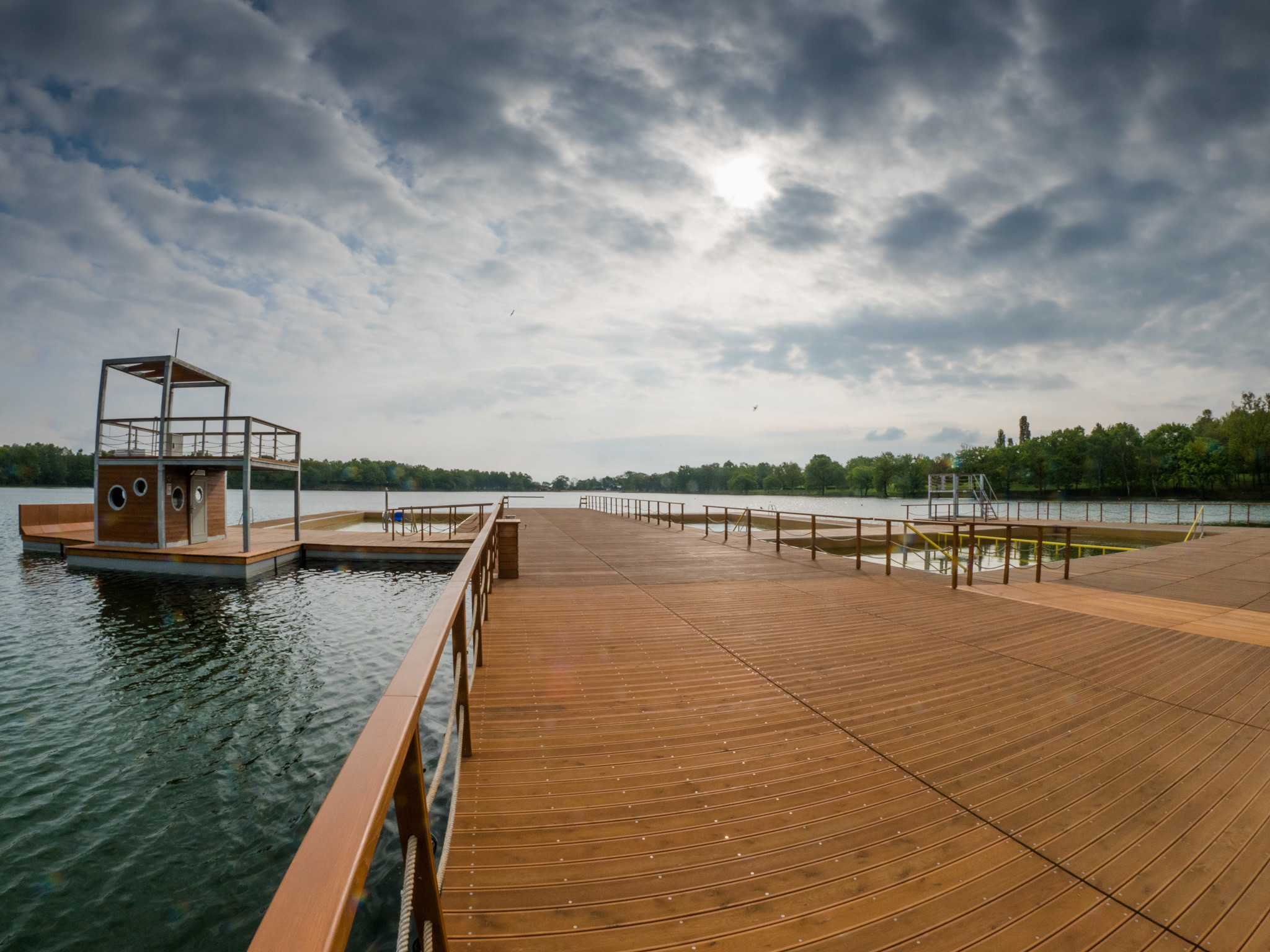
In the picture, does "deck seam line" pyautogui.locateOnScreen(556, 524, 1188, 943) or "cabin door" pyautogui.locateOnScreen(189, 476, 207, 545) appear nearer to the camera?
"deck seam line" pyautogui.locateOnScreen(556, 524, 1188, 943)

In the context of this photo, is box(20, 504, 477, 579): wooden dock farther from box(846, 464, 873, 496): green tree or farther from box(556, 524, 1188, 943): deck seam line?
box(846, 464, 873, 496): green tree

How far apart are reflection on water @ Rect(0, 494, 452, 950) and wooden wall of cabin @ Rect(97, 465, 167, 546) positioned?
16.9 ft

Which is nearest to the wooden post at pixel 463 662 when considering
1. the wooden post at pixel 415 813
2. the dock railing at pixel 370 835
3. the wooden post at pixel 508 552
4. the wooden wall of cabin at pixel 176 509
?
the dock railing at pixel 370 835

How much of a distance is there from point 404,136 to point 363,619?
12.7 meters

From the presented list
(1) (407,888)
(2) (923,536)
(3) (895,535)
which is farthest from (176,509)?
(3) (895,535)

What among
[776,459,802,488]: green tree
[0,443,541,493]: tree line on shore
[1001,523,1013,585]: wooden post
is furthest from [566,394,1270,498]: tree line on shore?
[0,443,541,493]: tree line on shore

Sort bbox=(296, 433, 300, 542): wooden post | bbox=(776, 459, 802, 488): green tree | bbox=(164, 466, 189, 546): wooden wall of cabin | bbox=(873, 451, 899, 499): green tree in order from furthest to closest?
bbox=(776, 459, 802, 488): green tree
bbox=(873, 451, 899, 499): green tree
bbox=(296, 433, 300, 542): wooden post
bbox=(164, 466, 189, 546): wooden wall of cabin

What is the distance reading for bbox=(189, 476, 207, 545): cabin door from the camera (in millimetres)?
18141

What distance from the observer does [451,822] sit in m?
2.50

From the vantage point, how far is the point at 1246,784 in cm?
298

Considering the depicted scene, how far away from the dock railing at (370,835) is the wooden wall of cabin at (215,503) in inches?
877

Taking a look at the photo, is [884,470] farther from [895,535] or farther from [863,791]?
[863,791]

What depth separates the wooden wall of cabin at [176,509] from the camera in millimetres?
16969

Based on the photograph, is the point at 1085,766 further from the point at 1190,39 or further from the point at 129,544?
the point at 129,544
